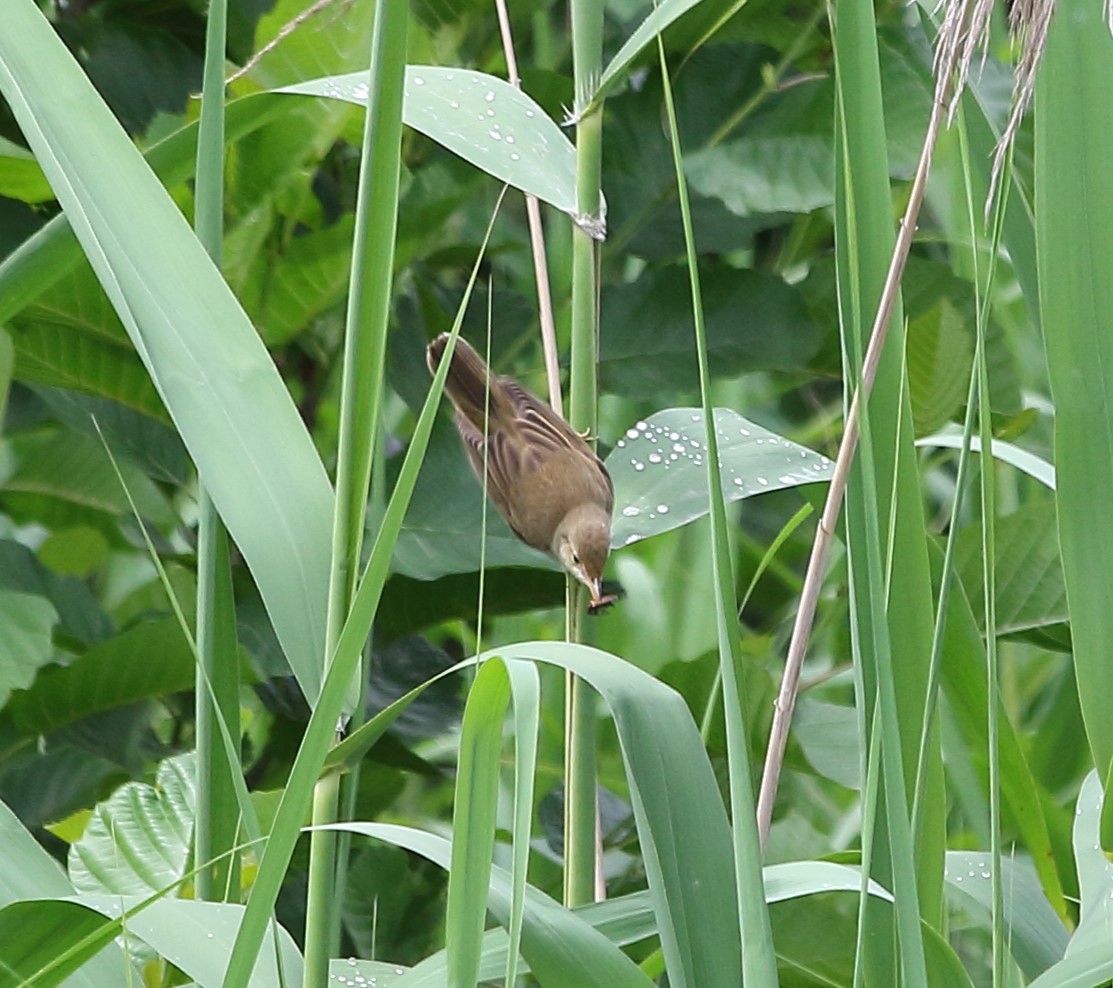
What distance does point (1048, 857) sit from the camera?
3.59ft

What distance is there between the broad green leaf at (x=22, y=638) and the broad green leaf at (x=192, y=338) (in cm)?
49

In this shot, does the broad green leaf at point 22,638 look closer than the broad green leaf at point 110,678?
Yes

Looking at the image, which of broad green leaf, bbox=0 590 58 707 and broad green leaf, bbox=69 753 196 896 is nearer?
broad green leaf, bbox=69 753 196 896

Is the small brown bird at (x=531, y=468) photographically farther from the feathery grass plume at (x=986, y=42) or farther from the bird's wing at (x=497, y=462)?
the feathery grass plume at (x=986, y=42)

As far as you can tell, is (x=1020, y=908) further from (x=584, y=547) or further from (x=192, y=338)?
(x=192, y=338)

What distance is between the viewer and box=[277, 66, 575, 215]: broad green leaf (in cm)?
95

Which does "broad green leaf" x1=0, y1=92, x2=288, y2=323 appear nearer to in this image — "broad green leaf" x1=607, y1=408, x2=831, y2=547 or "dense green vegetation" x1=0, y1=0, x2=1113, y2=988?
"dense green vegetation" x1=0, y1=0, x2=1113, y2=988

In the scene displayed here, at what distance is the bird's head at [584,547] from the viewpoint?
4.22 feet

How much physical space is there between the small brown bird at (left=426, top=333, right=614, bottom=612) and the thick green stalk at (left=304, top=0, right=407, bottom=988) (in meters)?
0.61

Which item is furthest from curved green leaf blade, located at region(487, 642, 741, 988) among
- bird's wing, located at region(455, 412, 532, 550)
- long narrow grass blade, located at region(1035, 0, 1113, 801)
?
bird's wing, located at region(455, 412, 532, 550)

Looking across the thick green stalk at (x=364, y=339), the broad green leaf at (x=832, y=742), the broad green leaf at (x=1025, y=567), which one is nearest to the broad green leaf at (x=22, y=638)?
the thick green stalk at (x=364, y=339)

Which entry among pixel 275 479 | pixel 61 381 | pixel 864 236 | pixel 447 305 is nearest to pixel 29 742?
pixel 61 381

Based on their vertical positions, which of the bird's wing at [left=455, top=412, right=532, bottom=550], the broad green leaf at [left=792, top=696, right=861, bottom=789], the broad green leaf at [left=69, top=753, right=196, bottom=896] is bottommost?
the broad green leaf at [left=792, top=696, right=861, bottom=789]

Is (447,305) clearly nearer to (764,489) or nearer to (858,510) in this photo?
(764,489)
